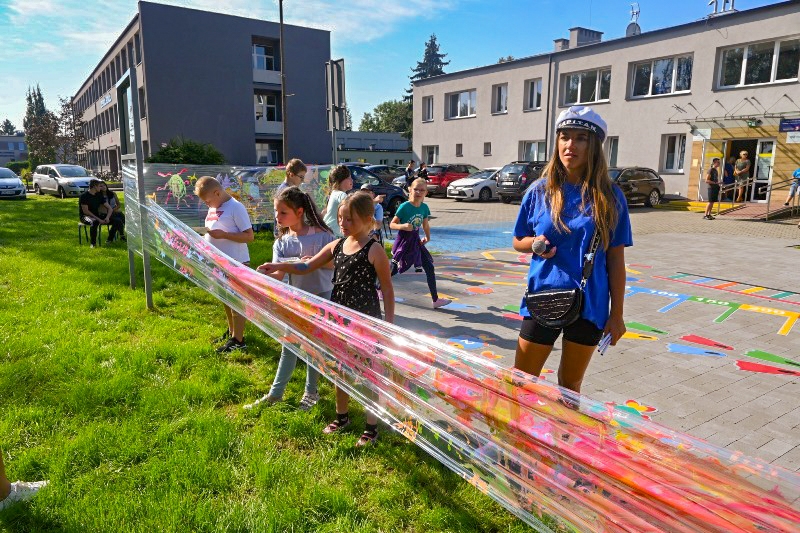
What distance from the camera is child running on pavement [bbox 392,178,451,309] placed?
246 inches

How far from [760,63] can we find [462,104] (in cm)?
1640

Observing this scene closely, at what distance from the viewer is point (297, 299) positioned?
9.79 ft

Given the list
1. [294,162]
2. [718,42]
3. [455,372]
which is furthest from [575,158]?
[718,42]

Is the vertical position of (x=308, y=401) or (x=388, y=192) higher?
(x=388, y=192)

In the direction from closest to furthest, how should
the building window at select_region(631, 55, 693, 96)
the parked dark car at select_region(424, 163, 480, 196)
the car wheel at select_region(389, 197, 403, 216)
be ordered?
the car wheel at select_region(389, 197, 403, 216) < the building window at select_region(631, 55, 693, 96) < the parked dark car at select_region(424, 163, 480, 196)

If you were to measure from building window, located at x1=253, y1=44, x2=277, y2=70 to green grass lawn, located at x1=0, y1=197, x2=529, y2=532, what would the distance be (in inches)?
1286

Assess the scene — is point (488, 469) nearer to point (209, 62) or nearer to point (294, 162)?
point (294, 162)

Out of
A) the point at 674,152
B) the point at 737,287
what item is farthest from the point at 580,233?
the point at 674,152

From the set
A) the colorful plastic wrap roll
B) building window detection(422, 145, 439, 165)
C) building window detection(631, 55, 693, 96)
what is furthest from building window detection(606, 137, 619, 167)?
the colorful plastic wrap roll

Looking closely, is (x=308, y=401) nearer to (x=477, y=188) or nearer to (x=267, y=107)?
(x=477, y=188)

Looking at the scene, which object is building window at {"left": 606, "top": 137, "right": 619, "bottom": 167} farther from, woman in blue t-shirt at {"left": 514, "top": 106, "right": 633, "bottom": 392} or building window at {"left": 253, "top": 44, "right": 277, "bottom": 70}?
woman in blue t-shirt at {"left": 514, "top": 106, "right": 633, "bottom": 392}

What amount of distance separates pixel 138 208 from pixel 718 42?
2215cm

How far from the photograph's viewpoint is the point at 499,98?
30.5 metres

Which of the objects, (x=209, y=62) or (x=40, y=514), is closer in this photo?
(x=40, y=514)
